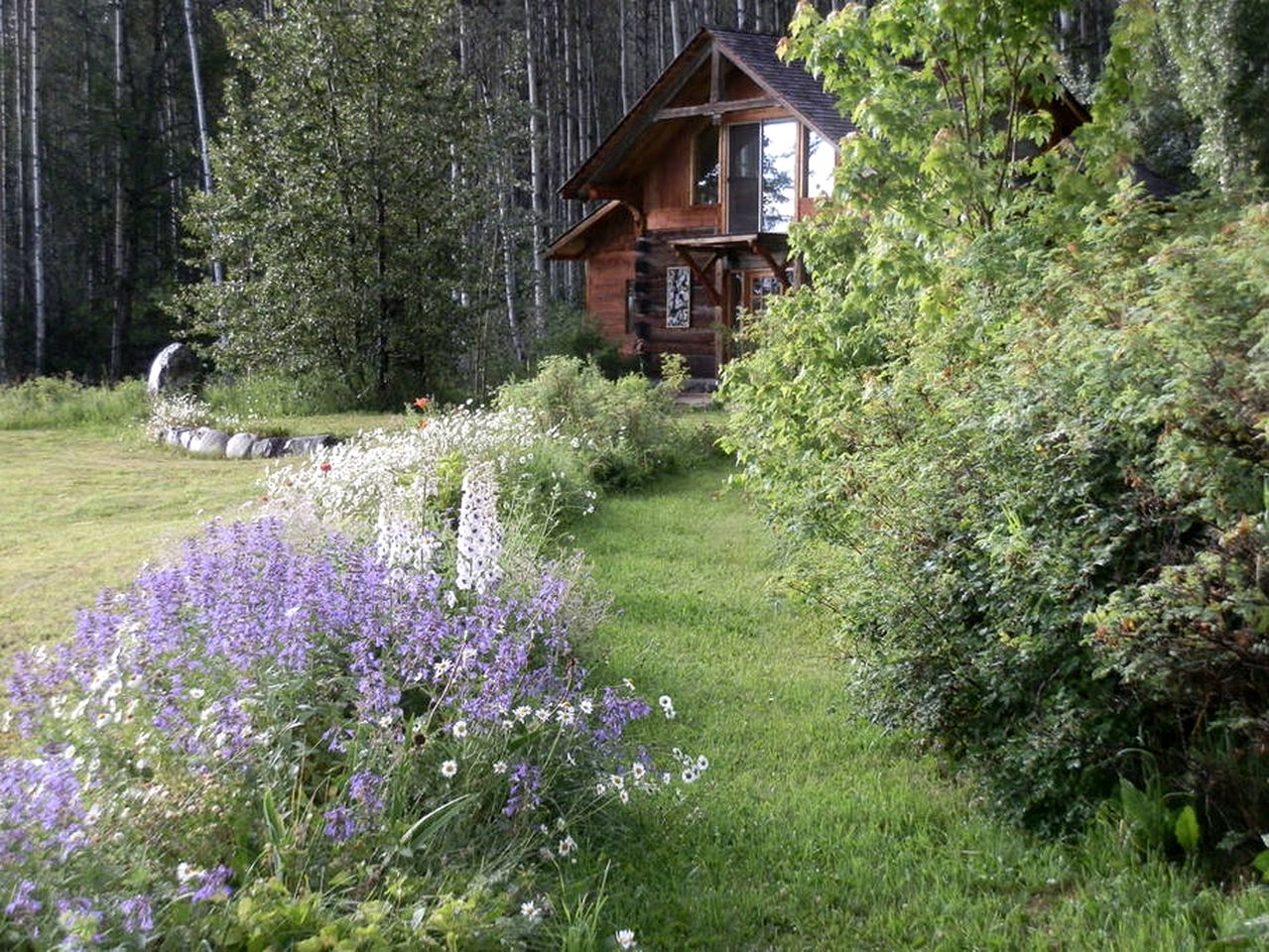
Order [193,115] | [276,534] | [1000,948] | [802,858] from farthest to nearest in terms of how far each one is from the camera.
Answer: [193,115]
[276,534]
[802,858]
[1000,948]

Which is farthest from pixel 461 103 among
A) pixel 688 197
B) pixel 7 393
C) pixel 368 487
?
pixel 368 487

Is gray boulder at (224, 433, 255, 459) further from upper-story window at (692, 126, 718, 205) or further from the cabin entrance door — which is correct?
upper-story window at (692, 126, 718, 205)

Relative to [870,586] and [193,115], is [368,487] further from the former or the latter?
[193,115]

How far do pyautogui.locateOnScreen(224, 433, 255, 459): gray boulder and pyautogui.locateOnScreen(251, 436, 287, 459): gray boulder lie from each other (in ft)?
0.26

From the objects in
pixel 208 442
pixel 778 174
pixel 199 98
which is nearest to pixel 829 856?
pixel 208 442

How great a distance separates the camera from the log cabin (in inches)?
813

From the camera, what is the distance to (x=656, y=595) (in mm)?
7512

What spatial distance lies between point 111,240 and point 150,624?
3571 centimetres

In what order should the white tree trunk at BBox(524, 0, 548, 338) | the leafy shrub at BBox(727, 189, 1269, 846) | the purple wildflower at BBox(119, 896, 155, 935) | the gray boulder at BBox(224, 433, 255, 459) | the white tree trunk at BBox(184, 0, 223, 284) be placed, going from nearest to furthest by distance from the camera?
the purple wildflower at BBox(119, 896, 155, 935) → the leafy shrub at BBox(727, 189, 1269, 846) → the gray boulder at BBox(224, 433, 255, 459) → the white tree trunk at BBox(524, 0, 548, 338) → the white tree trunk at BBox(184, 0, 223, 284)

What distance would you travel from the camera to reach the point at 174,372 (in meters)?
19.3

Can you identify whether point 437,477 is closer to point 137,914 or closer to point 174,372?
point 137,914

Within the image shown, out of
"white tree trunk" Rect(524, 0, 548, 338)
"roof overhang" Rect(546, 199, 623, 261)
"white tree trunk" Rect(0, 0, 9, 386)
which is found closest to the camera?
"white tree trunk" Rect(524, 0, 548, 338)

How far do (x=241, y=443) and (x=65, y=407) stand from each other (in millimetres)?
5907

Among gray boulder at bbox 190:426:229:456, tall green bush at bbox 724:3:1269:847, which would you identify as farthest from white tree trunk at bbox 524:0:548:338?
tall green bush at bbox 724:3:1269:847
